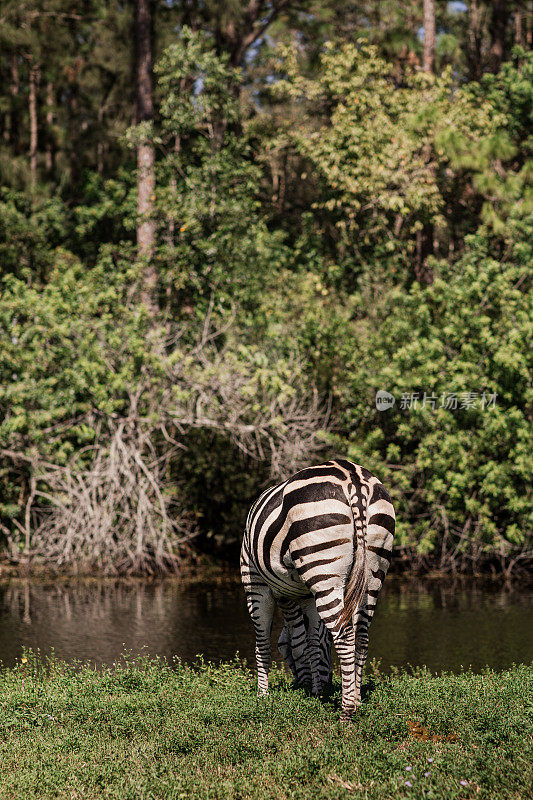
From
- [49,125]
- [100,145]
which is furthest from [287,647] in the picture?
[100,145]

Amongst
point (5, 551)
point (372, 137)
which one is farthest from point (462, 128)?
point (5, 551)

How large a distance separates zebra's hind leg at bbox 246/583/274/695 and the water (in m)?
2.25

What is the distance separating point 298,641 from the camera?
291 inches

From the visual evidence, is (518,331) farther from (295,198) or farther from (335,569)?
(295,198)

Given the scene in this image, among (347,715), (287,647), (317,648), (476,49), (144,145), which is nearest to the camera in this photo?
(347,715)

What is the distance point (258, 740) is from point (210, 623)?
231 inches

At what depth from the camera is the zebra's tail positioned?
6363mm

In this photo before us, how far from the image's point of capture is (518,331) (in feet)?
47.0

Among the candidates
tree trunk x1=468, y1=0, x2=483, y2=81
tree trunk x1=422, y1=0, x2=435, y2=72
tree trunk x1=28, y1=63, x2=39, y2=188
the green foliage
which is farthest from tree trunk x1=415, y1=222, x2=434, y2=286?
tree trunk x1=28, y1=63, x2=39, y2=188

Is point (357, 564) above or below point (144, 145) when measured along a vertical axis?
below

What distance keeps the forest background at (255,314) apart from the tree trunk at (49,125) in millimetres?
2260

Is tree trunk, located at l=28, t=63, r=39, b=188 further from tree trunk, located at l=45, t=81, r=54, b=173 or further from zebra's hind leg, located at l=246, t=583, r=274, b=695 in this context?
zebra's hind leg, located at l=246, t=583, r=274, b=695

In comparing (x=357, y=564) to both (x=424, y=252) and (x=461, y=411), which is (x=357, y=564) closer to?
(x=461, y=411)

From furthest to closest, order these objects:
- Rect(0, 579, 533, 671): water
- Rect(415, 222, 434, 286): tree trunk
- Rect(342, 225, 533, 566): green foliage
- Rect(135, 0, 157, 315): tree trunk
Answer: Rect(415, 222, 434, 286): tree trunk, Rect(135, 0, 157, 315): tree trunk, Rect(342, 225, 533, 566): green foliage, Rect(0, 579, 533, 671): water
